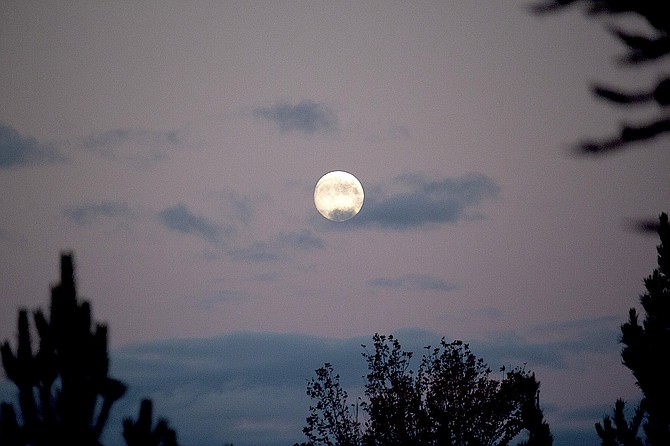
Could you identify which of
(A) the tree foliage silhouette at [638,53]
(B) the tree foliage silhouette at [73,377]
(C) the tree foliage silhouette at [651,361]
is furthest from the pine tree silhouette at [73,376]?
(C) the tree foliage silhouette at [651,361]

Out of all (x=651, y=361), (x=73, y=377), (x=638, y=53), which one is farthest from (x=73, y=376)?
(x=651, y=361)

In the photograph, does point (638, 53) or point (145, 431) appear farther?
point (145, 431)

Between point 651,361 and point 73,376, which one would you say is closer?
point 73,376

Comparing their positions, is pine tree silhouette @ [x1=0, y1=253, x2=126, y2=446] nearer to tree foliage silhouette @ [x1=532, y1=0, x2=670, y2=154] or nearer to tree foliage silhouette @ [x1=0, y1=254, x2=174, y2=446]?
tree foliage silhouette @ [x1=0, y1=254, x2=174, y2=446]

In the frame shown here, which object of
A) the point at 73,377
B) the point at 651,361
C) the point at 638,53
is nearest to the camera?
the point at 638,53

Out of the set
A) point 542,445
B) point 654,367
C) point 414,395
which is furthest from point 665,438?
point 414,395

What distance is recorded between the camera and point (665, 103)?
3730mm

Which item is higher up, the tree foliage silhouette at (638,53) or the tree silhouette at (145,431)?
the tree foliage silhouette at (638,53)

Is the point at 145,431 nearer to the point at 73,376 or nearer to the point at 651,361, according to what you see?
the point at 73,376

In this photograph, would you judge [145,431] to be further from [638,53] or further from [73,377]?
[638,53]

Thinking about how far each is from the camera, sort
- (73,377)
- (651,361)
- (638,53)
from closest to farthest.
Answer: (638,53) < (73,377) < (651,361)

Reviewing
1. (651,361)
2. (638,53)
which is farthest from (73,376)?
(651,361)

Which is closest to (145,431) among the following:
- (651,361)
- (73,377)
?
(73,377)

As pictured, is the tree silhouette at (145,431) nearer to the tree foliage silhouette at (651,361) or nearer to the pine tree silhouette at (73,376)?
the pine tree silhouette at (73,376)
